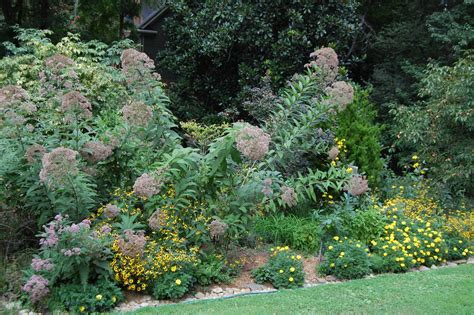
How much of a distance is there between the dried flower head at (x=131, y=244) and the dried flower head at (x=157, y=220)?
0.61 ft

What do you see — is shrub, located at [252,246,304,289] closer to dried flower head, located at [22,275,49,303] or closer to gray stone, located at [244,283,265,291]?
gray stone, located at [244,283,265,291]

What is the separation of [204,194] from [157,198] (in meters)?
0.60

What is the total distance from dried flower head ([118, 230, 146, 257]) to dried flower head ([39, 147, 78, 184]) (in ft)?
2.71

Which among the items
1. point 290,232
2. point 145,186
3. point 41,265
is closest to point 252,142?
point 145,186

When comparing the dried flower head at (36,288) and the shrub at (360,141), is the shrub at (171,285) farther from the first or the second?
the shrub at (360,141)

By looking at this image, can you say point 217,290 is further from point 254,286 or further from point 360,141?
point 360,141

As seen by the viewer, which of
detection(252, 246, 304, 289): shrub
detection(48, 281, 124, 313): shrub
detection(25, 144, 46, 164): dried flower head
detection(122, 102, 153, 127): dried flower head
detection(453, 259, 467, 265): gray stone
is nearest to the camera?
detection(48, 281, 124, 313): shrub

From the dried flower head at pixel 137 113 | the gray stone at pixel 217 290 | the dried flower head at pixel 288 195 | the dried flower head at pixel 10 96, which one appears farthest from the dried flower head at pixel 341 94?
the dried flower head at pixel 10 96

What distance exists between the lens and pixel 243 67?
10.7 meters

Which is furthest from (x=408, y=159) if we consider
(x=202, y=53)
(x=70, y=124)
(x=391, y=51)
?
(x=70, y=124)

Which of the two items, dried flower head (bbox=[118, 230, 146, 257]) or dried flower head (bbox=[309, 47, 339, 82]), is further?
dried flower head (bbox=[309, 47, 339, 82])

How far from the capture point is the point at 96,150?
17.5 feet

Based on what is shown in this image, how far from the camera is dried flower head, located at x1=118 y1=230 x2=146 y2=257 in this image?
5.04 m

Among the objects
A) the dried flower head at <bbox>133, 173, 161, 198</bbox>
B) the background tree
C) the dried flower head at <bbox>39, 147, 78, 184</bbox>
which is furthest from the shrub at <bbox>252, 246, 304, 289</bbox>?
the background tree
